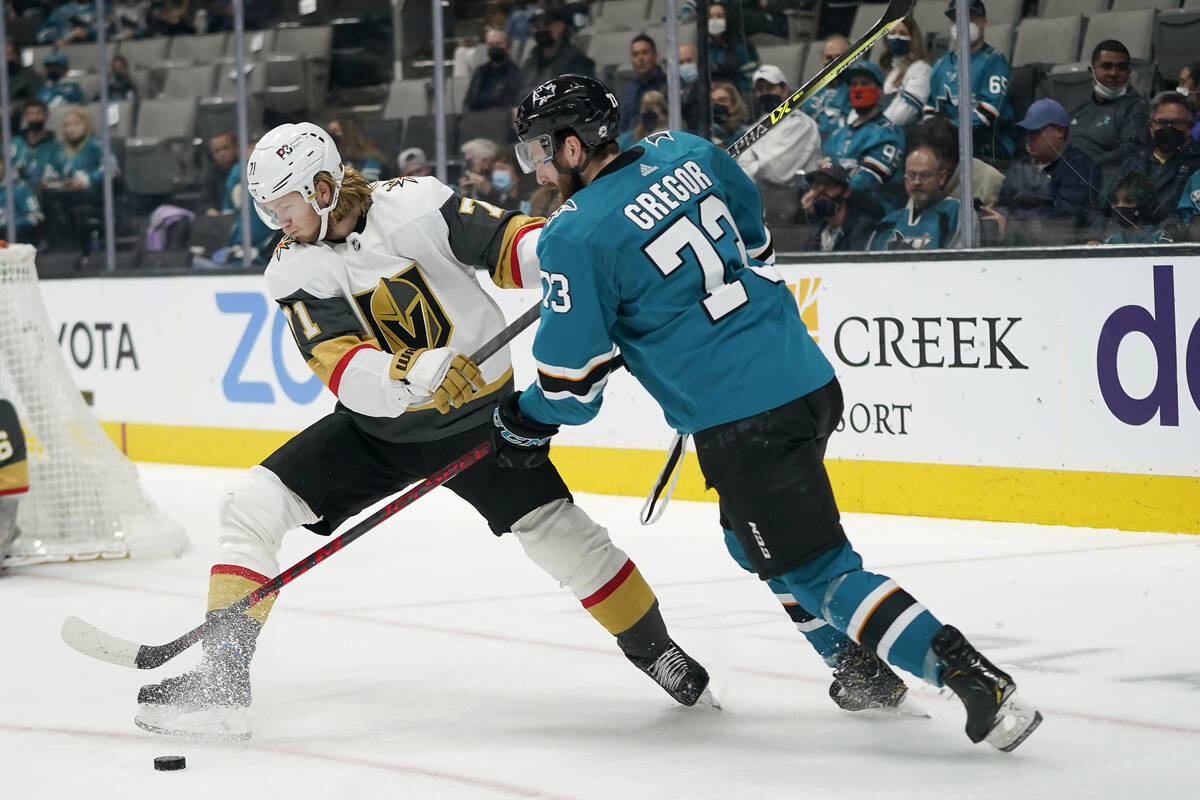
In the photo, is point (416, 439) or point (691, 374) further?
point (416, 439)

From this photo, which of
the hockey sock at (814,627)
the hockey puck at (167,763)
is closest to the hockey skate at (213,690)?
the hockey puck at (167,763)

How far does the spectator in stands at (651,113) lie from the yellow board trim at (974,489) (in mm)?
1117

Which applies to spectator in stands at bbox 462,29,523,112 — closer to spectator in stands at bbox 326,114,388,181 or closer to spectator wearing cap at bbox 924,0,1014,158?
spectator in stands at bbox 326,114,388,181

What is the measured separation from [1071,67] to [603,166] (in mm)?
2645

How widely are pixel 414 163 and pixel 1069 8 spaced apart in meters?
2.73

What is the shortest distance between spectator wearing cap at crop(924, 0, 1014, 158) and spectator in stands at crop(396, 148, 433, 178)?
228 cm

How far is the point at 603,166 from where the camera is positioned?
2697 millimetres

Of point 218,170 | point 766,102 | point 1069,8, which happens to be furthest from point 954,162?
point 218,170

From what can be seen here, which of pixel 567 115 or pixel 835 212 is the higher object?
pixel 567 115

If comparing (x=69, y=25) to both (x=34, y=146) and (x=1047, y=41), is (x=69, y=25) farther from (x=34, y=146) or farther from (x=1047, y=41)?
(x=1047, y=41)

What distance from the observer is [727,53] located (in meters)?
5.77

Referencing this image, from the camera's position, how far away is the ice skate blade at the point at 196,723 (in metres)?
2.89

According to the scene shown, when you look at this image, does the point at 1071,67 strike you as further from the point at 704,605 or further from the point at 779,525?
the point at 779,525

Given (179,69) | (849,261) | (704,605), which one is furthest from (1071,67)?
(179,69)
